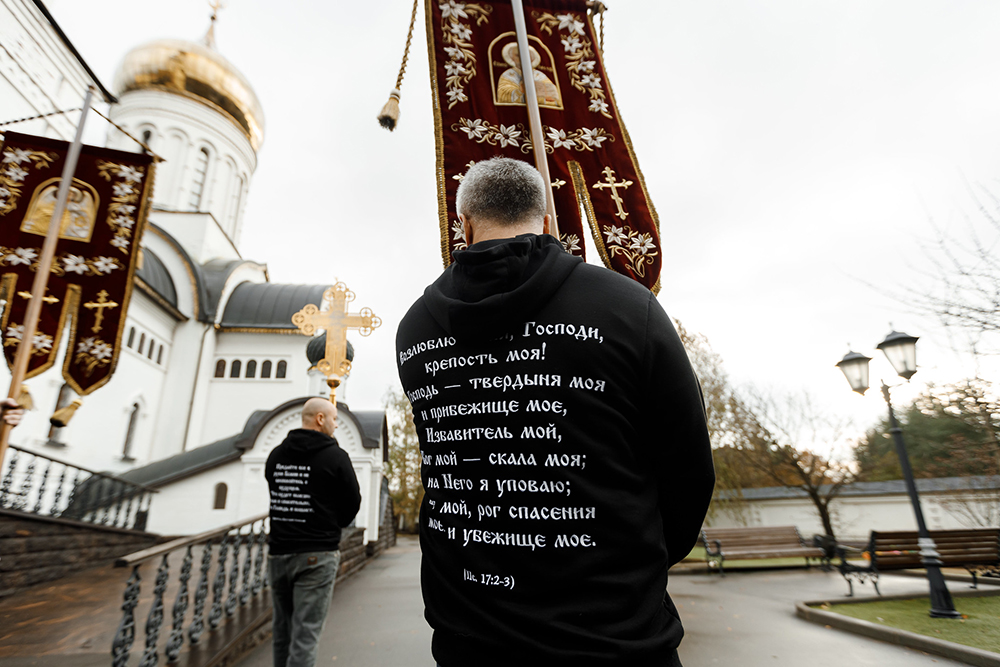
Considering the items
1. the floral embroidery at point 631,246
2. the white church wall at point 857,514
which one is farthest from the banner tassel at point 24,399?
the white church wall at point 857,514

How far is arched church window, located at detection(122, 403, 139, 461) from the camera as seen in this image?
711 inches

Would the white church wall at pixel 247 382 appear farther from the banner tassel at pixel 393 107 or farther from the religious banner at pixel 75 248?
the banner tassel at pixel 393 107

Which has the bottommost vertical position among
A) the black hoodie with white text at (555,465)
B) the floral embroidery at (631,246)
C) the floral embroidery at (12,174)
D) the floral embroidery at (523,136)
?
the black hoodie with white text at (555,465)

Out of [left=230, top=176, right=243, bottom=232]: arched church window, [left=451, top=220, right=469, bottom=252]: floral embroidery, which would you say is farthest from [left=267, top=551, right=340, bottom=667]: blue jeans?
[left=230, top=176, right=243, bottom=232]: arched church window

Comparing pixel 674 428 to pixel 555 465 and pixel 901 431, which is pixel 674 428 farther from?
pixel 901 431

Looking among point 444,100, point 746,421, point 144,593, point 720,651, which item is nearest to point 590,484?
point 444,100

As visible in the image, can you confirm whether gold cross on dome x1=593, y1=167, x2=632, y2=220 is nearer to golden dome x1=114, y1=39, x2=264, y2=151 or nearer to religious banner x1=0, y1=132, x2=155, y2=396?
religious banner x1=0, y1=132, x2=155, y2=396

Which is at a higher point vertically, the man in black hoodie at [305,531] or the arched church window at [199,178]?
the arched church window at [199,178]

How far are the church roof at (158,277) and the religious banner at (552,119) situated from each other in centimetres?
1930

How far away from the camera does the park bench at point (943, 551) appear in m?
8.93

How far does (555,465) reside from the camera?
1.15 meters

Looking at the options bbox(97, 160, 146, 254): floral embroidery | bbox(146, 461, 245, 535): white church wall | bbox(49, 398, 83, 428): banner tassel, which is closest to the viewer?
bbox(49, 398, 83, 428): banner tassel

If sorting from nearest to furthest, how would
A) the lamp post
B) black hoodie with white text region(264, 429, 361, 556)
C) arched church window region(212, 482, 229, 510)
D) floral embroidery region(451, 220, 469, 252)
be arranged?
floral embroidery region(451, 220, 469, 252) < black hoodie with white text region(264, 429, 361, 556) < the lamp post < arched church window region(212, 482, 229, 510)

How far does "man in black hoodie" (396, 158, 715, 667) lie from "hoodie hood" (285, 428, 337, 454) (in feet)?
9.40
